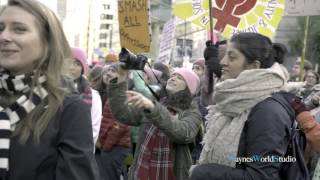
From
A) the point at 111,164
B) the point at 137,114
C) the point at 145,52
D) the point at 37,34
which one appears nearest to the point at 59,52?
the point at 37,34

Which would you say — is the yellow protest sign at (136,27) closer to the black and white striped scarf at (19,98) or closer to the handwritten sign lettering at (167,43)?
the handwritten sign lettering at (167,43)

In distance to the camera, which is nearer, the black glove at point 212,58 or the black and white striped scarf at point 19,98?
the black and white striped scarf at point 19,98

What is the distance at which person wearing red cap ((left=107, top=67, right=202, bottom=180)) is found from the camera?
399 cm

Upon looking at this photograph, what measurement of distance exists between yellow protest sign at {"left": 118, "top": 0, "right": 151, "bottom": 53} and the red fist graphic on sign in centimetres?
108

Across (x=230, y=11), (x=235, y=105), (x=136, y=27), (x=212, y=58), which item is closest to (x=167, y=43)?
(x=230, y=11)

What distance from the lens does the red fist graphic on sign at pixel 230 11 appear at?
6035 millimetres

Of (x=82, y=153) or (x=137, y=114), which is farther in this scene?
(x=137, y=114)

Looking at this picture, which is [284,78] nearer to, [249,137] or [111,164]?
[249,137]

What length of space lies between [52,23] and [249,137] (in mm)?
1246

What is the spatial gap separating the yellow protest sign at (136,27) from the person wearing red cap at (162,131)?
940 mm

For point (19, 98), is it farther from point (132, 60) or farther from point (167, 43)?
point (167, 43)

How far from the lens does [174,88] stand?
4.56 m

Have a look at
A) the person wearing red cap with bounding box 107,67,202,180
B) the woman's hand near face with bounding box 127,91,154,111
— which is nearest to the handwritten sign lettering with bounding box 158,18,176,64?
the person wearing red cap with bounding box 107,67,202,180

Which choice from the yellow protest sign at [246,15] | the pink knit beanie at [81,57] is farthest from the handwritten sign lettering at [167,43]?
the pink knit beanie at [81,57]
